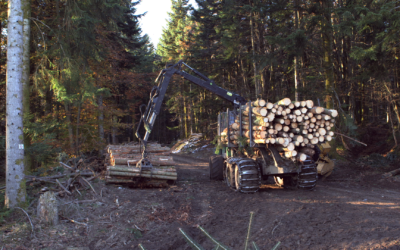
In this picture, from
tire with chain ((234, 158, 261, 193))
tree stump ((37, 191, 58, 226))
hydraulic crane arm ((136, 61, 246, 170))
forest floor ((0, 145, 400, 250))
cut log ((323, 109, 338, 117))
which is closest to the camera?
forest floor ((0, 145, 400, 250))

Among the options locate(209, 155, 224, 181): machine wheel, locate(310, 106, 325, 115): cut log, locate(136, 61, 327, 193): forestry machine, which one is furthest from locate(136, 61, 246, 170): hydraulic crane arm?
locate(310, 106, 325, 115): cut log

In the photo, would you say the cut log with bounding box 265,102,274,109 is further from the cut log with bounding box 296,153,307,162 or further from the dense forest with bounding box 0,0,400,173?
the dense forest with bounding box 0,0,400,173

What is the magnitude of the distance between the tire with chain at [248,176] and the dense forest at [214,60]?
238 inches

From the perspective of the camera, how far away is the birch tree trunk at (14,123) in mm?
6668

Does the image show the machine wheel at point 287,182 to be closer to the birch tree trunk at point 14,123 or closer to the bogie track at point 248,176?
the bogie track at point 248,176

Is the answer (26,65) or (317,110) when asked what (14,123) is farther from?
(317,110)

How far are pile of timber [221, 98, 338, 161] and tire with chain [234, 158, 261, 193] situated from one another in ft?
3.07

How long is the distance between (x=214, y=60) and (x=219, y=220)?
2146cm

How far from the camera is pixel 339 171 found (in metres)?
12.9

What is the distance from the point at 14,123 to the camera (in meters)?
6.68

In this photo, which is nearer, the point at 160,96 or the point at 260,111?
the point at 260,111

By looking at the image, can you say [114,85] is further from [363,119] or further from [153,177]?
[363,119]

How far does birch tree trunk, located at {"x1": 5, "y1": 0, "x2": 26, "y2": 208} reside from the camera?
6668mm

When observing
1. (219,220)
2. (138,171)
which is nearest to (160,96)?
(138,171)
